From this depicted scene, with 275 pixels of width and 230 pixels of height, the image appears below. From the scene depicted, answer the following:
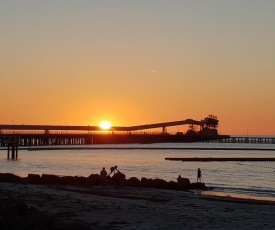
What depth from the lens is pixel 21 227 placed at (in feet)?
52.1

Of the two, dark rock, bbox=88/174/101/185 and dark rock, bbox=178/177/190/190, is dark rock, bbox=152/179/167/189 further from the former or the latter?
dark rock, bbox=88/174/101/185

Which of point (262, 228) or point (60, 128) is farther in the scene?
point (60, 128)

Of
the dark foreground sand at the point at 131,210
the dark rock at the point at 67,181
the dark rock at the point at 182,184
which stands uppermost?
the dark rock at the point at 67,181

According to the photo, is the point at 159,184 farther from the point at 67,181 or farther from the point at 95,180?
the point at 67,181

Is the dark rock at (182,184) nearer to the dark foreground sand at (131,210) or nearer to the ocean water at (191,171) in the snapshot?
the ocean water at (191,171)

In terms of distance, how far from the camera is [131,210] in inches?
864

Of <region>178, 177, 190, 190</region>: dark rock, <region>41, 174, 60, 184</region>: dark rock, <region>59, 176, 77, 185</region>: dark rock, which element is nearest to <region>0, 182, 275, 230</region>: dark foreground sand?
<region>59, 176, 77, 185</region>: dark rock

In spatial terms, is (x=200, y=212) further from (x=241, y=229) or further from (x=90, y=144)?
(x=90, y=144)

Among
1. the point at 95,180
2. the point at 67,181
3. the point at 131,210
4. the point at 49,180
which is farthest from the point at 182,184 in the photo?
the point at 131,210

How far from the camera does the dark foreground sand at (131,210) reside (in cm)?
1855

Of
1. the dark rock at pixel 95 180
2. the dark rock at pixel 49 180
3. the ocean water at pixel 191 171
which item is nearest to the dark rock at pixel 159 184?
the ocean water at pixel 191 171

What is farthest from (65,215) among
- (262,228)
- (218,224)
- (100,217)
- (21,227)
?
(262,228)

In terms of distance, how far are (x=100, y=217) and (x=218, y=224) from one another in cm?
430

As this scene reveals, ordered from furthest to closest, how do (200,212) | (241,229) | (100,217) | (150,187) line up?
(150,187), (200,212), (100,217), (241,229)
